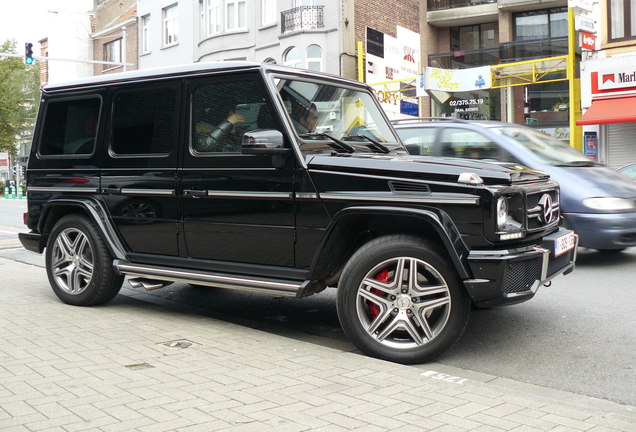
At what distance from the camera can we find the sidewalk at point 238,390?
10.9 ft

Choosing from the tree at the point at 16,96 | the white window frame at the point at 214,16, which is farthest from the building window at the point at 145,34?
the tree at the point at 16,96

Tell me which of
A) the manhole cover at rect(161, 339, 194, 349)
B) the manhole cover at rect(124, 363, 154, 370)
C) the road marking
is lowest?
the road marking

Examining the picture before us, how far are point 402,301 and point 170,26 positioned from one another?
35658 mm

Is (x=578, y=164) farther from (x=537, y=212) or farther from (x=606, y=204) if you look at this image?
(x=537, y=212)

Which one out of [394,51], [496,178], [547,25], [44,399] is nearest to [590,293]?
[496,178]

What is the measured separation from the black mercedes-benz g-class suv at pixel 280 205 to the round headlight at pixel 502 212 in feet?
0.05

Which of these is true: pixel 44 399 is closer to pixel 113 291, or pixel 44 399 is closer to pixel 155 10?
pixel 113 291

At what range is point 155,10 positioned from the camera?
126 ft

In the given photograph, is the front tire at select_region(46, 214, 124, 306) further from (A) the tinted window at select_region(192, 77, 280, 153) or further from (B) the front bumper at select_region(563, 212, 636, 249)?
(B) the front bumper at select_region(563, 212, 636, 249)

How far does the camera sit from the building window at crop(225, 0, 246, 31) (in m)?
31.6

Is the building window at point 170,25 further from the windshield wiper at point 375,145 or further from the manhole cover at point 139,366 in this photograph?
the manhole cover at point 139,366

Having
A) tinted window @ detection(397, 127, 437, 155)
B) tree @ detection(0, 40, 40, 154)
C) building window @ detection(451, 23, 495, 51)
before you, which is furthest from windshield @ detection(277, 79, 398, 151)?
tree @ detection(0, 40, 40, 154)

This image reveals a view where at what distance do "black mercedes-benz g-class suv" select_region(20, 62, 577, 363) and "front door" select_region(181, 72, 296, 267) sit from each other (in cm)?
1

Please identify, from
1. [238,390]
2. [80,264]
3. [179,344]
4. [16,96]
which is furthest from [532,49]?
[16,96]
